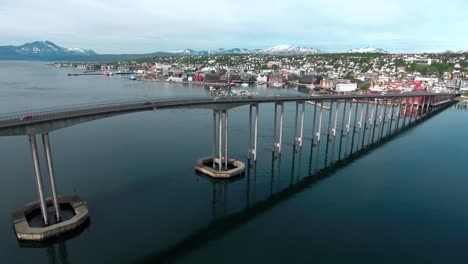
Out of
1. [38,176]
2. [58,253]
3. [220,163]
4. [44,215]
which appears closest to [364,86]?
[220,163]

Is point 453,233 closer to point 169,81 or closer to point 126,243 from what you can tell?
point 126,243

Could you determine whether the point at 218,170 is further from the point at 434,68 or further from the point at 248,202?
the point at 434,68

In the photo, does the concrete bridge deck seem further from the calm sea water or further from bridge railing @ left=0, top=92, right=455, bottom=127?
the calm sea water

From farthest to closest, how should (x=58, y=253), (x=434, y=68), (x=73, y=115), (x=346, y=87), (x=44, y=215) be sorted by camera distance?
(x=434, y=68)
(x=346, y=87)
(x=73, y=115)
(x=44, y=215)
(x=58, y=253)

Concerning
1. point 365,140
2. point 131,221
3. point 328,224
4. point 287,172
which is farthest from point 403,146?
point 131,221

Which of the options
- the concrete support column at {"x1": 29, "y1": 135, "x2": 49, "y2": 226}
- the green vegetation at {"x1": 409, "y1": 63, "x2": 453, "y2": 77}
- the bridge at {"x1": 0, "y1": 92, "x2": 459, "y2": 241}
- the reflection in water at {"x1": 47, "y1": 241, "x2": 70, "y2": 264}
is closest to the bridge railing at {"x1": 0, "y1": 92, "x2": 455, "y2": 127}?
the bridge at {"x1": 0, "y1": 92, "x2": 459, "y2": 241}
